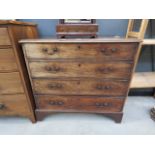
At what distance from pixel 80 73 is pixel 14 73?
0.56 meters

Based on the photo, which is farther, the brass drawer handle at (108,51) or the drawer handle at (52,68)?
the drawer handle at (52,68)

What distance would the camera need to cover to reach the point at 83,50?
3.35 feet

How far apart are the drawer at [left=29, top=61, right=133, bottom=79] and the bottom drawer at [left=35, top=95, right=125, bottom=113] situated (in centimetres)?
24

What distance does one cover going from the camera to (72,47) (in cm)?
102

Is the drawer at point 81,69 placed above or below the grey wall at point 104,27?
below

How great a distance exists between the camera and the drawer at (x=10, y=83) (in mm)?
1111

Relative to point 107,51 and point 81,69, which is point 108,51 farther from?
point 81,69

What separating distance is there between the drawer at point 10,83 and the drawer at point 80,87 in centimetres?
14

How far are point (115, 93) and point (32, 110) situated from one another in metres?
0.84

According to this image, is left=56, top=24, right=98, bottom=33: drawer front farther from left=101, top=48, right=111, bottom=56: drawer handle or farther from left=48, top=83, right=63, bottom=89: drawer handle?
left=48, top=83, right=63, bottom=89: drawer handle

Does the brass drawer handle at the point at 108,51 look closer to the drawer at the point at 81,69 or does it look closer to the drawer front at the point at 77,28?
the drawer at the point at 81,69

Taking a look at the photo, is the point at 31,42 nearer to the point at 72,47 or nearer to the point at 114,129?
the point at 72,47

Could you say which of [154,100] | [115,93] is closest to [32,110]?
[115,93]

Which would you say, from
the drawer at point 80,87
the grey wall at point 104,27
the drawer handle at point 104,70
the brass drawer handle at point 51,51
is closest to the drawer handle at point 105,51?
the drawer handle at point 104,70
